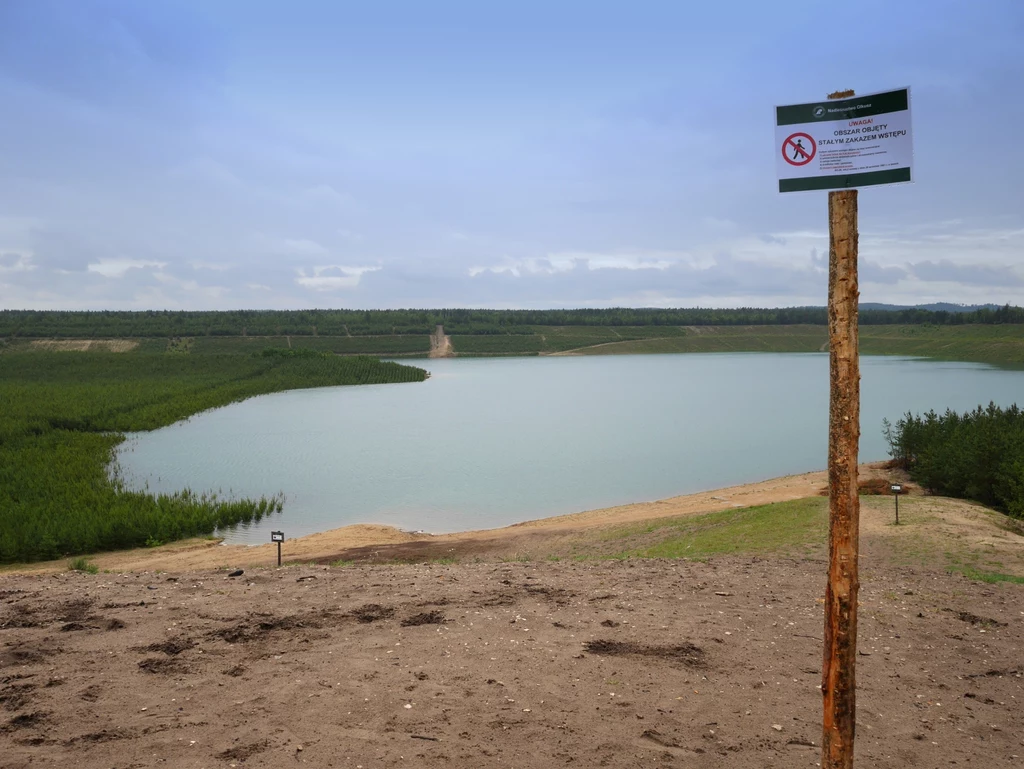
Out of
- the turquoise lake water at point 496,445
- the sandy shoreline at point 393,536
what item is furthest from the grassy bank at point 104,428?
the turquoise lake water at point 496,445

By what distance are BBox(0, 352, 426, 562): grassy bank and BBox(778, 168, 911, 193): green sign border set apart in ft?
45.4

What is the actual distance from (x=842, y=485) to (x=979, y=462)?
12219 millimetres

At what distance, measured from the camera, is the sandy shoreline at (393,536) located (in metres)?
12.7

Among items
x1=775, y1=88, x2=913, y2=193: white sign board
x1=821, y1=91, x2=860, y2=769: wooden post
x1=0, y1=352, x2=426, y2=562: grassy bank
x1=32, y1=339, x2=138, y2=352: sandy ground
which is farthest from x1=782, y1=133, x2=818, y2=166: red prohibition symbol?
x1=32, y1=339, x2=138, y2=352: sandy ground

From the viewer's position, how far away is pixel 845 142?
372 centimetres

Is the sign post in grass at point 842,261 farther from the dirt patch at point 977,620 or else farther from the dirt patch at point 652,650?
the dirt patch at point 977,620

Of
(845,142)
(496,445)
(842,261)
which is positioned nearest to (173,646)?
(842,261)

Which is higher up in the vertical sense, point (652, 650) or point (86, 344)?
point (86, 344)

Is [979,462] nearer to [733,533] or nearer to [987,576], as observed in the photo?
[733,533]

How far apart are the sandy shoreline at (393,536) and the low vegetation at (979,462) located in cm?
159

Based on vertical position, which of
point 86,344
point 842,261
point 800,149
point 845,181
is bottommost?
point 86,344

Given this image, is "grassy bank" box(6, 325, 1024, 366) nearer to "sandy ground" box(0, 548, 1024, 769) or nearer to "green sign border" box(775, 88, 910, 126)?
"sandy ground" box(0, 548, 1024, 769)

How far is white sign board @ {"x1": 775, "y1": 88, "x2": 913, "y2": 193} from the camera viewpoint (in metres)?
3.62

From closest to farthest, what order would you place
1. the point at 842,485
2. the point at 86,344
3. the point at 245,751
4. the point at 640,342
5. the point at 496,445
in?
the point at 842,485
the point at 245,751
the point at 496,445
the point at 86,344
the point at 640,342
